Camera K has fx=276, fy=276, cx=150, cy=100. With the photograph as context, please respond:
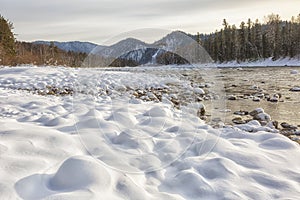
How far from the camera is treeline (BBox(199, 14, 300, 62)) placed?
5762 centimetres

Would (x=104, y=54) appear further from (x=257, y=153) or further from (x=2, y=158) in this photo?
(x=257, y=153)

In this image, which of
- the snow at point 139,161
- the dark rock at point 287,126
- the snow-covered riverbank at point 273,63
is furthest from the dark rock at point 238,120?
the snow-covered riverbank at point 273,63

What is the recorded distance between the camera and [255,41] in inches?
2584

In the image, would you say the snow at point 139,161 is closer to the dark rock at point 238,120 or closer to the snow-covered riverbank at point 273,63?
the dark rock at point 238,120

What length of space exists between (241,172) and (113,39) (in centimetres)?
238

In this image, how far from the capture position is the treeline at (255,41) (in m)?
57.6

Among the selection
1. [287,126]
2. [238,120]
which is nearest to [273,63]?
[238,120]

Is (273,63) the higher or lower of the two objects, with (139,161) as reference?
higher

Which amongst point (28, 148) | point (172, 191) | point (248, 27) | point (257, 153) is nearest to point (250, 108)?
point (257, 153)

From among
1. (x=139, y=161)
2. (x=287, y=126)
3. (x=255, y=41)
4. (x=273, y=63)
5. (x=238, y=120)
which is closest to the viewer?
(x=139, y=161)

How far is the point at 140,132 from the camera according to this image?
4.38m

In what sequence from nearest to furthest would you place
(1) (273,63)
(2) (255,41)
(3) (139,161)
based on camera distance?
(3) (139,161) < (1) (273,63) < (2) (255,41)

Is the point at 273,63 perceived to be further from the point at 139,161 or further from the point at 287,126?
the point at 139,161

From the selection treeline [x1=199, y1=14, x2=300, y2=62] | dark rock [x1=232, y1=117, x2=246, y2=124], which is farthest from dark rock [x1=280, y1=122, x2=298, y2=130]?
treeline [x1=199, y1=14, x2=300, y2=62]
